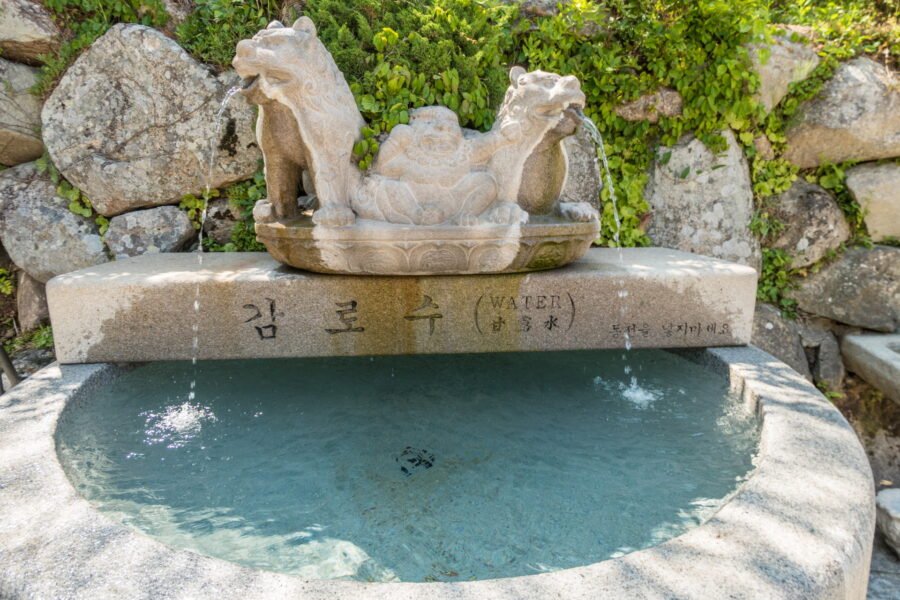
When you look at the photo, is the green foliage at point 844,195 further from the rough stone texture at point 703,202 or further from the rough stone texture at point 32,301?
the rough stone texture at point 32,301

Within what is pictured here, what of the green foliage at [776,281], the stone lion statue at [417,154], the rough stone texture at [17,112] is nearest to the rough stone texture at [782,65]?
the green foliage at [776,281]

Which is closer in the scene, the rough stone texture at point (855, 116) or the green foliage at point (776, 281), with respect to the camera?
the rough stone texture at point (855, 116)

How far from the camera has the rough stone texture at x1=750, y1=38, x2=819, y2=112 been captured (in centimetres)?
431

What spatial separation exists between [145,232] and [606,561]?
13.6 feet

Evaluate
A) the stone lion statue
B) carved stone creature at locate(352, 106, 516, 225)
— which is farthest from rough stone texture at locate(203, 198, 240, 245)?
carved stone creature at locate(352, 106, 516, 225)

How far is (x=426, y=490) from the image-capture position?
2.08 m

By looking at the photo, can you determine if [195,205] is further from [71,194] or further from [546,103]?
[546,103]

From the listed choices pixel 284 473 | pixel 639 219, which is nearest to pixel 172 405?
pixel 284 473

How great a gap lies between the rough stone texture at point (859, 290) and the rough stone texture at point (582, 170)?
1.99m

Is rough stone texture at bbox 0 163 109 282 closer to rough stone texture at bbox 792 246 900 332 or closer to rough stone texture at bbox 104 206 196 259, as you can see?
rough stone texture at bbox 104 206 196 259

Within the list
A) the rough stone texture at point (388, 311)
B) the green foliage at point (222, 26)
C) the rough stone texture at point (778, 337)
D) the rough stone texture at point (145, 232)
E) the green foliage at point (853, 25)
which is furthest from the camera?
the rough stone texture at point (778, 337)

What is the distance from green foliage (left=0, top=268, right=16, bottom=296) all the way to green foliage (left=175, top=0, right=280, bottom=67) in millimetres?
2370

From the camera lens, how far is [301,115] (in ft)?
9.51

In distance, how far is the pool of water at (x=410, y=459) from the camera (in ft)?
5.81
